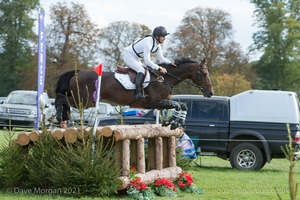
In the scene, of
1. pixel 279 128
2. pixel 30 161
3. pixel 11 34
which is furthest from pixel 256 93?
pixel 11 34

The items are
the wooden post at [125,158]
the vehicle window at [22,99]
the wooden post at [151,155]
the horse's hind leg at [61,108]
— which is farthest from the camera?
the vehicle window at [22,99]

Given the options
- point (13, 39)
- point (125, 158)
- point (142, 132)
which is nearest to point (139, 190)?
point (125, 158)

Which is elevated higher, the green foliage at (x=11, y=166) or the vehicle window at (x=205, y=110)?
the vehicle window at (x=205, y=110)

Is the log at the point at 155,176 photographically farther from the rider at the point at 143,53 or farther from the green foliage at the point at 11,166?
the rider at the point at 143,53

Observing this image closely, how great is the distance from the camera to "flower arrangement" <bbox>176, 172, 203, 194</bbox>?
1026 cm

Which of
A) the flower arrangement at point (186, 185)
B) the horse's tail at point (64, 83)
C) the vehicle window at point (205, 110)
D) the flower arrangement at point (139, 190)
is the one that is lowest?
the flower arrangement at point (186, 185)

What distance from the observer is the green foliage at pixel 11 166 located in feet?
28.6

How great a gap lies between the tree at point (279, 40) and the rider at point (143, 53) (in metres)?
43.8

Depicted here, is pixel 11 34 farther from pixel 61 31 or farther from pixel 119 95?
pixel 119 95

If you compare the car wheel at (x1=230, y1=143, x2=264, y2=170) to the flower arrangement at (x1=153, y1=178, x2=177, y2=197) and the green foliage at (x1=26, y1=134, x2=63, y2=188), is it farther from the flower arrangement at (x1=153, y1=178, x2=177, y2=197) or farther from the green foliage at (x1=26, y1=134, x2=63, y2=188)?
the green foliage at (x1=26, y1=134, x2=63, y2=188)

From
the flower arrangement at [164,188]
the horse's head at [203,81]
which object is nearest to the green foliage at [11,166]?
the flower arrangement at [164,188]

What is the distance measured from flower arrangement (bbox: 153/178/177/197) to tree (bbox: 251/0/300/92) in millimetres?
46240

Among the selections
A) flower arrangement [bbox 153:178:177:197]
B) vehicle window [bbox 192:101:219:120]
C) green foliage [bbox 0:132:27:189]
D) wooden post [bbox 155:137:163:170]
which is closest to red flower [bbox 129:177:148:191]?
flower arrangement [bbox 153:178:177:197]

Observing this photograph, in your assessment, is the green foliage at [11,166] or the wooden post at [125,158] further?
the wooden post at [125,158]
